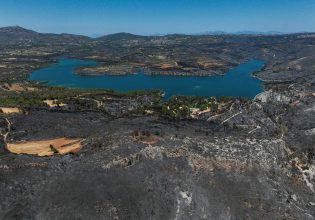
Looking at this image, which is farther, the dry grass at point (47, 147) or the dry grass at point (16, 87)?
the dry grass at point (16, 87)

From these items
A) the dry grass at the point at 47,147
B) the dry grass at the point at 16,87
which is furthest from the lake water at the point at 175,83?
the dry grass at the point at 47,147

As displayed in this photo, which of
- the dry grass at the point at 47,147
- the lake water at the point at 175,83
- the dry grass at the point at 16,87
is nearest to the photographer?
the dry grass at the point at 47,147

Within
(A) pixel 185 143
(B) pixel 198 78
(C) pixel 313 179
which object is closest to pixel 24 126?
(A) pixel 185 143

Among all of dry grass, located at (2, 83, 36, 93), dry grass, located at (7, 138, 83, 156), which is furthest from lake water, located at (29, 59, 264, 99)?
dry grass, located at (7, 138, 83, 156)

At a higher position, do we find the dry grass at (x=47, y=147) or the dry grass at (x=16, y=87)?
the dry grass at (x=47, y=147)

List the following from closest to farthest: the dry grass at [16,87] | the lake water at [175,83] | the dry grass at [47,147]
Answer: the dry grass at [47,147] < the dry grass at [16,87] < the lake water at [175,83]

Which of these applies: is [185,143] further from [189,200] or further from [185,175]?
[189,200]

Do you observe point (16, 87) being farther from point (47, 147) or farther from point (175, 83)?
point (47, 147)

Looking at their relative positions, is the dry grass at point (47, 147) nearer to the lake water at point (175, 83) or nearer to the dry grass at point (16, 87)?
the lake water at point (175, 83)

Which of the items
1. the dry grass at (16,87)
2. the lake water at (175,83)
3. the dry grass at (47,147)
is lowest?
the lake water at (175,83)
